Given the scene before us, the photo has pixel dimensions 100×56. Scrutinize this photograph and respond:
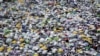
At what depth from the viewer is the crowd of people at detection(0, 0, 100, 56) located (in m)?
4.29

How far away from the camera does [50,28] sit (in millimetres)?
5000

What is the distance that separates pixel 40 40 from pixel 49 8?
5.82 feet

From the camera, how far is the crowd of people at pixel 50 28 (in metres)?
4.29

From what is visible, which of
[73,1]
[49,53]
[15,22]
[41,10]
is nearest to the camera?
[49,53]

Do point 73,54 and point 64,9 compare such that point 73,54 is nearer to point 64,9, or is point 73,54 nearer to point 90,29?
point 90,29

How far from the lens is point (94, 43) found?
4527 millimetres

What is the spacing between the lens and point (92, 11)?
19.2ft

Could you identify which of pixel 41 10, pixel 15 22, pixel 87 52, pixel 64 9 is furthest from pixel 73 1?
pixel 87 52

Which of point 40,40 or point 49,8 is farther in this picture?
point 49,8

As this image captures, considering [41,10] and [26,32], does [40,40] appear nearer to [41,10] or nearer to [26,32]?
[26,32]

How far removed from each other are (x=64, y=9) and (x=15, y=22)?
155 cm

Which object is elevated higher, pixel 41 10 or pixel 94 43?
pixel 41 10

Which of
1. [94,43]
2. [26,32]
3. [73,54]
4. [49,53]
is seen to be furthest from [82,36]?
[26,32]

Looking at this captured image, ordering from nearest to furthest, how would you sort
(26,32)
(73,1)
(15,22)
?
(26,32) < (15,22) < (73,1)
